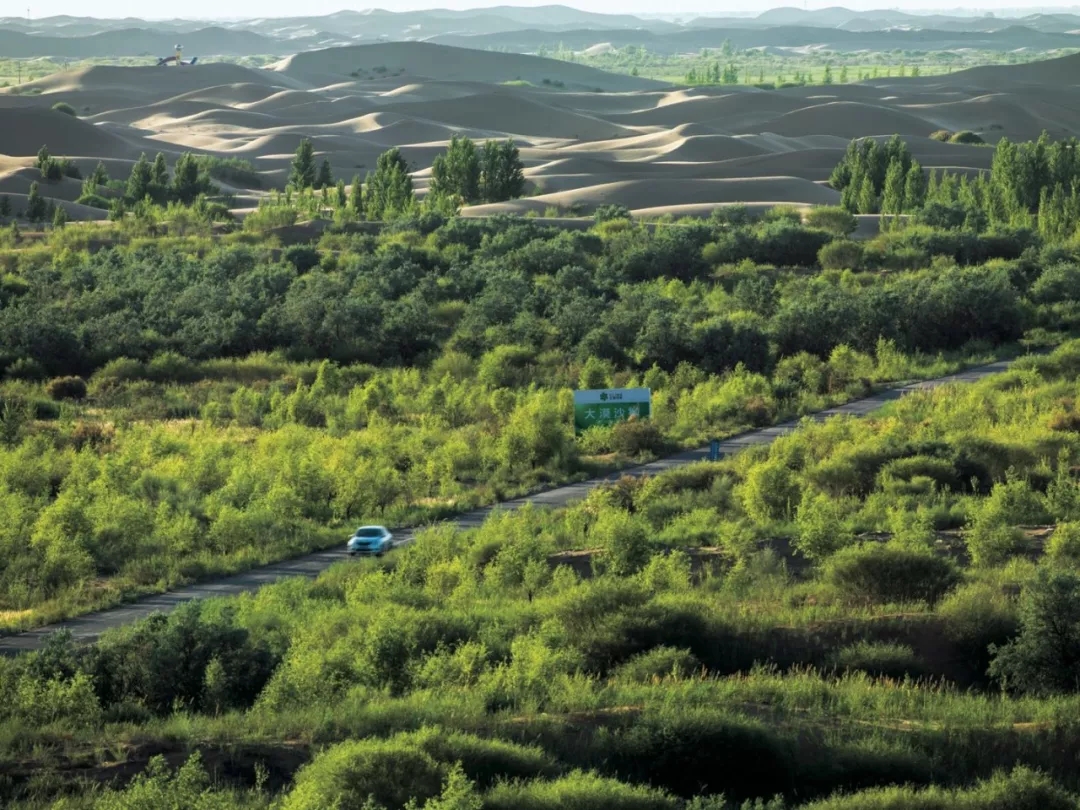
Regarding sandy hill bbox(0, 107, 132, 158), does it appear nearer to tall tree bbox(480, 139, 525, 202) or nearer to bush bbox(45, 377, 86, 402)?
tall tree bbox(480, 139, 525, 202)

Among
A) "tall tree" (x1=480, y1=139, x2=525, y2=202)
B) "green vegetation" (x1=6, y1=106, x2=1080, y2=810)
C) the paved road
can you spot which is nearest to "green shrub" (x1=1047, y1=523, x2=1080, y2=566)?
"green vegetation" (x1=6, y1=106, x2=1080, y2=810)

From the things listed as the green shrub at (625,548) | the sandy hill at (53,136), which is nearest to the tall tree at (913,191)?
the sandy hill at (53,136)

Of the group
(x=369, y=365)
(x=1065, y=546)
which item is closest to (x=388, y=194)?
(x=369, y=365)

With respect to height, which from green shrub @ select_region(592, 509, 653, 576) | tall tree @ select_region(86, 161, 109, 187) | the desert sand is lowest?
the desert sand

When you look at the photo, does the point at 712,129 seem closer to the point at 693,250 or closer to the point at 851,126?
the point at 851,126

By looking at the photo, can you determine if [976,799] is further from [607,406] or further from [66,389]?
[66,389]

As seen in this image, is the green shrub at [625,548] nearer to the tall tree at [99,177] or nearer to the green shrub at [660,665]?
the green shrub at [660,665]
